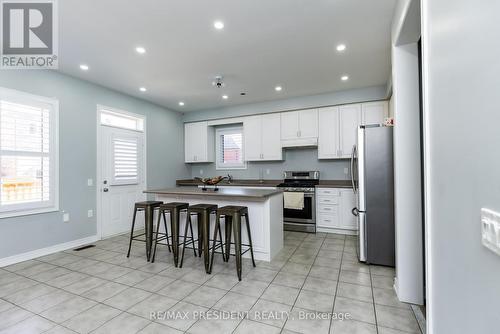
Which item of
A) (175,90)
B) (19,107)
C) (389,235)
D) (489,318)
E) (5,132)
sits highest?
(175,90)

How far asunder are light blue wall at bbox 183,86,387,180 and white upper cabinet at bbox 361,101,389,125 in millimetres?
109

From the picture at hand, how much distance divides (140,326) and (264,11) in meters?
3.08

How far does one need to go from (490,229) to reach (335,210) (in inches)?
154

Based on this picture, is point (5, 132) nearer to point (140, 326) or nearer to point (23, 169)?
point (23, 169)

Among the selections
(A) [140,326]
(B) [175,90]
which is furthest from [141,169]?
(A) [140,326]

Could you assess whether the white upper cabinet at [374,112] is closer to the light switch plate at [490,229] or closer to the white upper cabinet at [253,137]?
the white upper cabinet at [253,137]

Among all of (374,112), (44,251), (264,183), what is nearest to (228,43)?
(374,112)

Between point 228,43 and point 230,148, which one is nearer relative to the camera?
point 228,43

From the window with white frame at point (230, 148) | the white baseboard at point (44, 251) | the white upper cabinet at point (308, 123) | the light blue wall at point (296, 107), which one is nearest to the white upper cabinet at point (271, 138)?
the light blue wall at point (296, 107)

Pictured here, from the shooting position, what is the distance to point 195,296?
7.57 ft

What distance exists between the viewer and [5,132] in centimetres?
313

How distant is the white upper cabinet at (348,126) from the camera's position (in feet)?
15.2

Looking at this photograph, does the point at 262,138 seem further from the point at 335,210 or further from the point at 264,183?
the point at 335,210

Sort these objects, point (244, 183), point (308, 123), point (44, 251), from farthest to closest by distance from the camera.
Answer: point (244, 183) < point (308, 123) < point (44, 251)
